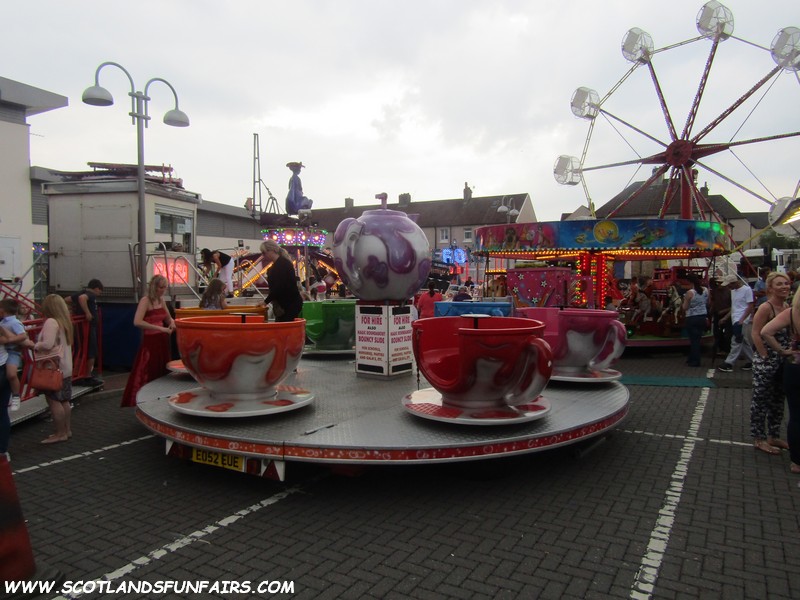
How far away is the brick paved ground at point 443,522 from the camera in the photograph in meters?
3.09

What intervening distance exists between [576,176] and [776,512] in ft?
63.9

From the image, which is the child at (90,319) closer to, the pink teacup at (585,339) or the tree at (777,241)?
the pink teacup at (585,339)

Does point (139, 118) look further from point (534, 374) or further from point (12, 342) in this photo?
point (534, 374)

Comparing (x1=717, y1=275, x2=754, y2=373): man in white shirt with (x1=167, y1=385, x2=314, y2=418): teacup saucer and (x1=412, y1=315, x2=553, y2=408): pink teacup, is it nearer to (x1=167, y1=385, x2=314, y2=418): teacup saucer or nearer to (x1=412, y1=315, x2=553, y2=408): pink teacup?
(x1=412, y1=315, x2=553, y2=408): pink teacup

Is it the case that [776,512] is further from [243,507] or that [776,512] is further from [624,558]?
[243,507]

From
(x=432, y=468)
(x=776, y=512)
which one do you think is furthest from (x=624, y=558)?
(x=432, y=468)

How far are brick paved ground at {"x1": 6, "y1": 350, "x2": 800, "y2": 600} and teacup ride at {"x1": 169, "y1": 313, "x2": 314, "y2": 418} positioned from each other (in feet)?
1.91

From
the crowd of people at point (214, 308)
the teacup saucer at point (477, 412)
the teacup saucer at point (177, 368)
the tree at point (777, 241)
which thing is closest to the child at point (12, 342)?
the crowd of people at point (214, 308)

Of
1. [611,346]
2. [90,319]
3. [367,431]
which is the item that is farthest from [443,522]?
[90,319]

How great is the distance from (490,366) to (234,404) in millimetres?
2160

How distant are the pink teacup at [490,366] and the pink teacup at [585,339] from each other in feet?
6.04

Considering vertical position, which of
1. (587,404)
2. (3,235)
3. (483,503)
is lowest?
(483,503)

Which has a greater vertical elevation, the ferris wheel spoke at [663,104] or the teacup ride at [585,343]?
the ferris wheel spoke at [663,104]

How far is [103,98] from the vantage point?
Result: 9.54 metres
